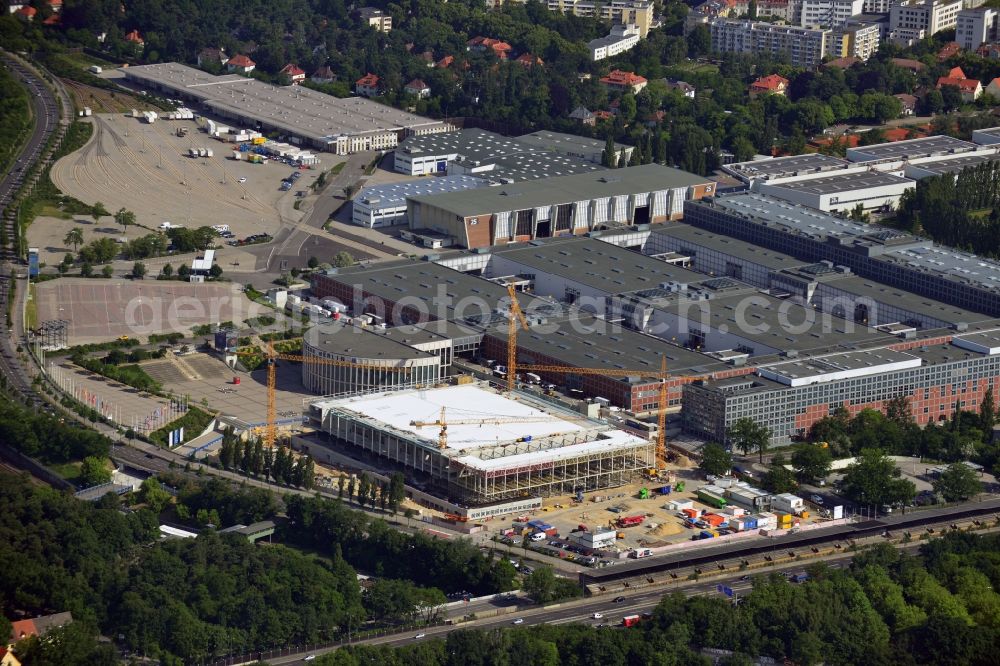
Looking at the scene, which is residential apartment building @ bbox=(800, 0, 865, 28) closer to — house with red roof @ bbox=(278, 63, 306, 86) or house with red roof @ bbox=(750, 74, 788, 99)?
house with red roof @ bbox=(750, 74, 788, 99)

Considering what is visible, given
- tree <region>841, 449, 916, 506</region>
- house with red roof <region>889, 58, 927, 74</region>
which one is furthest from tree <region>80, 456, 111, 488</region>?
house with red roof <region>889, 58, 927, 74</region>

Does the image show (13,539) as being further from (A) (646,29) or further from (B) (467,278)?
(A) (646,29)

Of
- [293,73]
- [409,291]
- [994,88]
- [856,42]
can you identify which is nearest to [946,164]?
[994,88]

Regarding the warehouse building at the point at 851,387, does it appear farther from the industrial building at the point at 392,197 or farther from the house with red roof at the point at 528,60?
the house with red roof at the point at 528,60

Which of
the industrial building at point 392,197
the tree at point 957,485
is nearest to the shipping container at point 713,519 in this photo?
the tree at point 957,485

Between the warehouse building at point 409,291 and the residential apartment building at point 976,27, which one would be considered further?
the residential apartment building at point 976,27

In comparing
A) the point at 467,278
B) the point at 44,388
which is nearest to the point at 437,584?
the point at 44,388

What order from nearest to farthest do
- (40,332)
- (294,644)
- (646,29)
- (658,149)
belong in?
(294,644)
(40,332)
(658,149)
(646,29)
